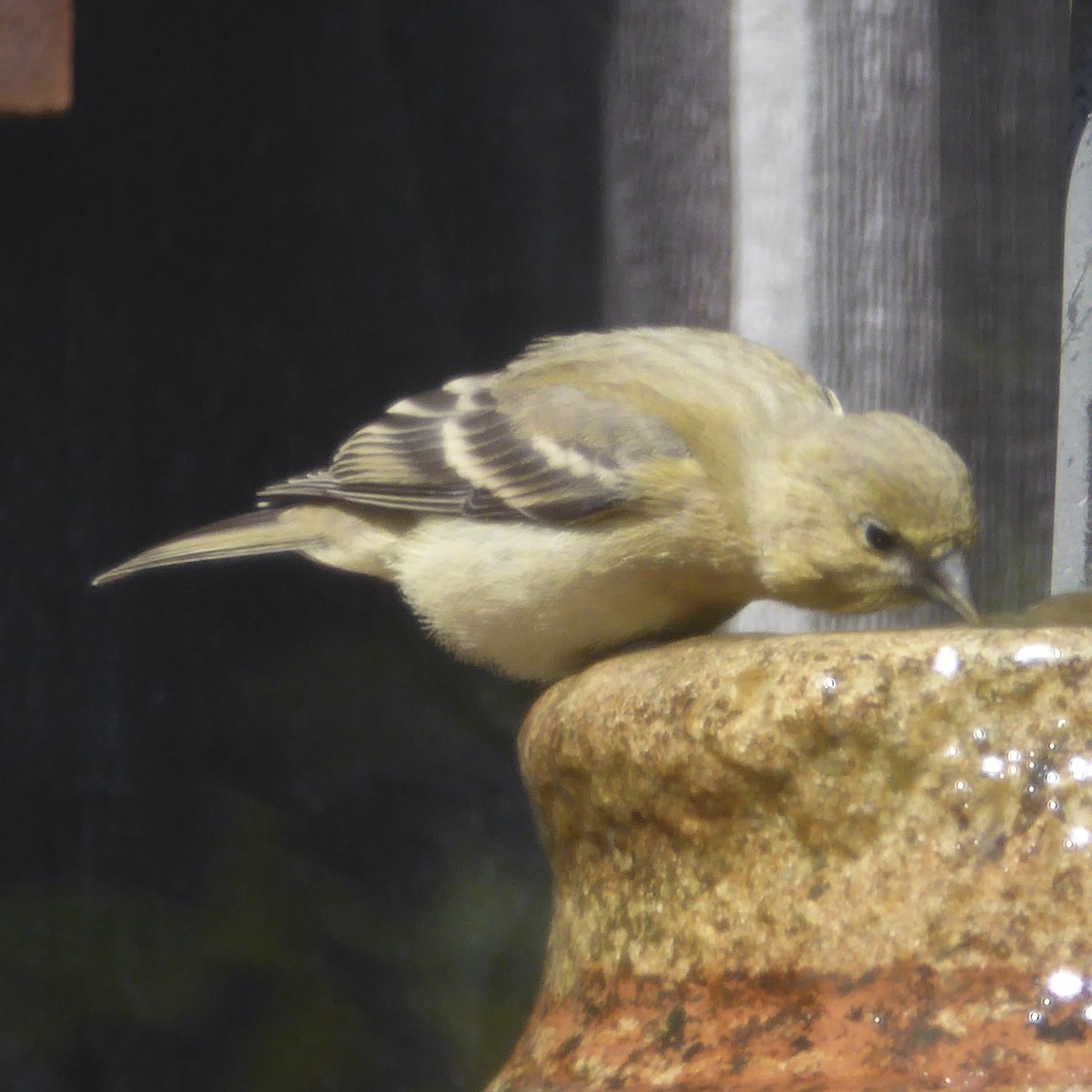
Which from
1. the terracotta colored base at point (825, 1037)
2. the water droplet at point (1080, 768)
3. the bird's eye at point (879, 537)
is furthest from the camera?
the bird's eye at point (879, 537)

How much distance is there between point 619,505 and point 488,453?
1.67 ft

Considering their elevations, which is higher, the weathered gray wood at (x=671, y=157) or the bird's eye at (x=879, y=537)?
the weathered gray wood at (x=671, y=157)

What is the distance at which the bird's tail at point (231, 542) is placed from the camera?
141 inches

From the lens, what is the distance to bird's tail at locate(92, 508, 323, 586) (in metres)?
3.58

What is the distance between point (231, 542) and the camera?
368cm

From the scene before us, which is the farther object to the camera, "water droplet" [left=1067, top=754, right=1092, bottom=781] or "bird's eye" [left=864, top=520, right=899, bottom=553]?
"bird's eye" [left=864, top=520, right=899, bottom=553]

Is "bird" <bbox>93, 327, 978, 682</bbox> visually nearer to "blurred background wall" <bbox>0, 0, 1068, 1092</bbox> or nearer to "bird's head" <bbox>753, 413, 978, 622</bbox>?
"bird's head" <bbox>753, 413, 978, 622</bbox>

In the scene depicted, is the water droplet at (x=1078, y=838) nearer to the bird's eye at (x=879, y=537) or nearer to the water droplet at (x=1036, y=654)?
the water droplet at (x=1036, y=654)

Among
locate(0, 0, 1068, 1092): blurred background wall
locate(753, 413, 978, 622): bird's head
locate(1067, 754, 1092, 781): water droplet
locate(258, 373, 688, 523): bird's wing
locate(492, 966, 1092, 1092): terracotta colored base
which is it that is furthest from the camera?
locate(0, 0, 1068, 1092): blurred background wall

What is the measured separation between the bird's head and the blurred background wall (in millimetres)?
651

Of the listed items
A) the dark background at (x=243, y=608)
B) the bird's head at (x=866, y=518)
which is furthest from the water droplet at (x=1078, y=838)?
the dark background at (x=243, y=608)

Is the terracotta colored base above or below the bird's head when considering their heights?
below

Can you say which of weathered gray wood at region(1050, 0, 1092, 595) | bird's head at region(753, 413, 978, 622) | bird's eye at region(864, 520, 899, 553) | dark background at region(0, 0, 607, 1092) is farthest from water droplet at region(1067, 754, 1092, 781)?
dark background at region(0, 0, 607, 1092)

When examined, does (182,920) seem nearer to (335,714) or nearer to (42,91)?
(335,714)
